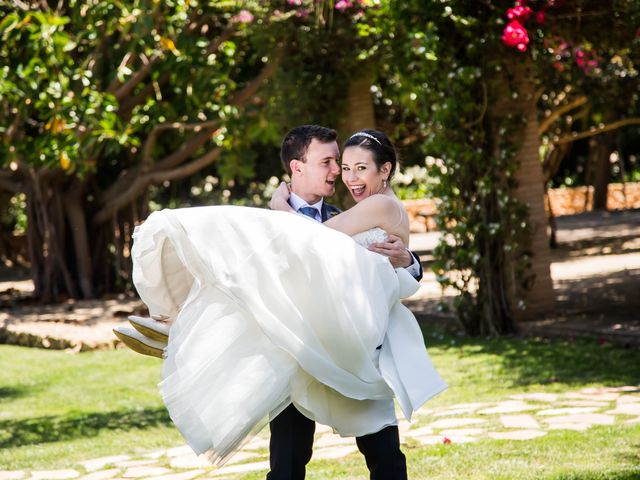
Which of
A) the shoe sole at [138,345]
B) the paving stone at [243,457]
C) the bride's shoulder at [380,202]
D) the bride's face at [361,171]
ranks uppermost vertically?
the bride's face at [361,171]

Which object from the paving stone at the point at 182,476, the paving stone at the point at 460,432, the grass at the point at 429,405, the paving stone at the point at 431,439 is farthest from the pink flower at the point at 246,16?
the paving stone at the point at 182,476

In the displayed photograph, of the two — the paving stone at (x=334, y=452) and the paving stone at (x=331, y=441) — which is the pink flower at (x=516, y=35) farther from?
the paving stone at (x=334, y=452)

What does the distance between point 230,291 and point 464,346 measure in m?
6.61

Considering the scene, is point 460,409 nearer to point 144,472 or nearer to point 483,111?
point 144,472

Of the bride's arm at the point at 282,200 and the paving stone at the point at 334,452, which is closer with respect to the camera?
the bride's arm at the point at 282,200

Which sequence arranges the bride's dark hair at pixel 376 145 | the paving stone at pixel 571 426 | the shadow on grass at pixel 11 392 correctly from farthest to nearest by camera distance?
the shadow on grass at pixel 11 392, the paving stone at pixel 571 426, the bride's dark hair at pixel 376 145

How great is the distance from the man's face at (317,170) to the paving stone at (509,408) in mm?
3415

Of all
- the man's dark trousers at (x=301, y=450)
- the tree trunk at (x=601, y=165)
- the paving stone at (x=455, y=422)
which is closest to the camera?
the man's dark trousers at (x=301, y=450)

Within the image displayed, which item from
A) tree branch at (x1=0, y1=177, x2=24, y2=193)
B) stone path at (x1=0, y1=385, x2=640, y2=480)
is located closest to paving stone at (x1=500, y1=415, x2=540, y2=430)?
stone path at (x1=0, y1=385, x2=640, y2=480)

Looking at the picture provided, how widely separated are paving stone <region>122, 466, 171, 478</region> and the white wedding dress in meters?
2.53

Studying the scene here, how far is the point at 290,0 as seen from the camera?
1189 cm

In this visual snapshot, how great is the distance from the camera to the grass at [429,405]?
214 inches

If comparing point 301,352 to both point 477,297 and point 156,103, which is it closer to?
point 477,297

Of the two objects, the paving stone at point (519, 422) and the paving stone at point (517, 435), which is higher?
the paving stone at point (517, 435)
